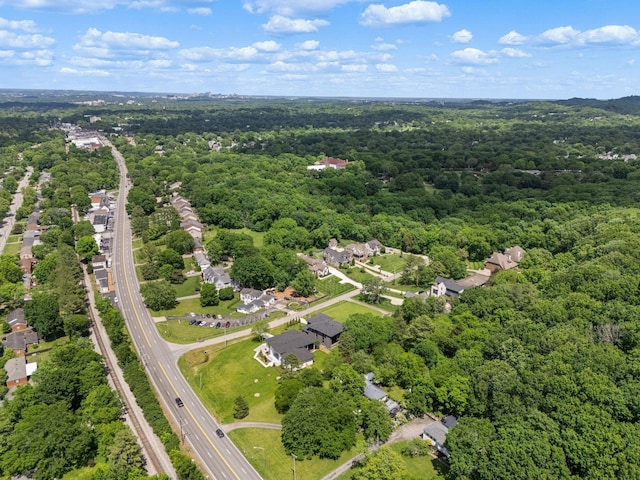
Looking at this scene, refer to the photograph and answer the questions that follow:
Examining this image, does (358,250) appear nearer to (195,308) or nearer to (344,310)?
(344,310)

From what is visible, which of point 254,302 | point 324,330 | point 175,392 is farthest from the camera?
point 254,302

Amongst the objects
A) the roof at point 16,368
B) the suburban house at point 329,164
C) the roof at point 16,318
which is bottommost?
the roof at point 16,368

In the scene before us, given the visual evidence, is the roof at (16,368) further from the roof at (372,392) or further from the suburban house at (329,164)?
the suburban house at (329,164)

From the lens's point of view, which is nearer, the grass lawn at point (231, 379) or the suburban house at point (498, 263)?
the grass lawn at point (231, 379)

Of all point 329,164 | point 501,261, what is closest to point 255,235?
point 501,261

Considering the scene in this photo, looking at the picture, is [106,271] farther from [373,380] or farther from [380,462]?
[380,462]

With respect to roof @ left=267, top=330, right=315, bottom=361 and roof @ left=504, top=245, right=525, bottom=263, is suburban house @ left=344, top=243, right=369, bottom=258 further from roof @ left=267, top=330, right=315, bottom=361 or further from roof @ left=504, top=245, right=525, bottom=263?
roof @ left=267, top=330, right=315, bottom=361

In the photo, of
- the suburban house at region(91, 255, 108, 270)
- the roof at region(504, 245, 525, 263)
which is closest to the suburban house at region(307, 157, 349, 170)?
the roof at region(504, 245, 525, 263)

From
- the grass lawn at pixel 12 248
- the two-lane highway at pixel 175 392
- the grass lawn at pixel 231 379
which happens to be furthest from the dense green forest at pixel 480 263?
the grass lawn at pixel 12 248
